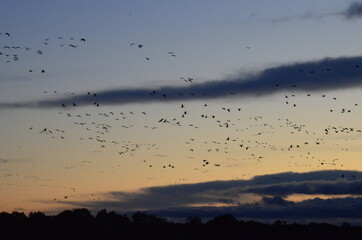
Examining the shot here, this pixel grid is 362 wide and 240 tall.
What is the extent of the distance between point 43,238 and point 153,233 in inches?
1097

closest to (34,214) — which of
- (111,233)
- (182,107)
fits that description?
(111,233)

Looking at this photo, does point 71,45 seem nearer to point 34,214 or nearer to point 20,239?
point 20,239

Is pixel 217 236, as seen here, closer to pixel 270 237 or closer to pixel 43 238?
pixel 270 237

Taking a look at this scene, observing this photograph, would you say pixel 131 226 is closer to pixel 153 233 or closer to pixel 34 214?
pixel 153 233

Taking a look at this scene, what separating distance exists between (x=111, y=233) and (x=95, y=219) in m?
23.1

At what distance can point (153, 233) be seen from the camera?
185625 mm

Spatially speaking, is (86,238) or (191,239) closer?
(86,238)

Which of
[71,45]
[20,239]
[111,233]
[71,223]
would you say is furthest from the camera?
[71,223]

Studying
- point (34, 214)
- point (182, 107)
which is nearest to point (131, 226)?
point (34, 214)

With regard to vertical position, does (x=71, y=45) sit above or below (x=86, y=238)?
above

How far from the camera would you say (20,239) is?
541 ft

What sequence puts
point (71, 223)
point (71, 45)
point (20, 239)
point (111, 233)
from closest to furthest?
point (71, 45) < point (20, 239) < point (111, 233) < point (71, 223)

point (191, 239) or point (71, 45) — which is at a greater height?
point (71, 45)

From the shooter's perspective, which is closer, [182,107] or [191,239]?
[182,107]
